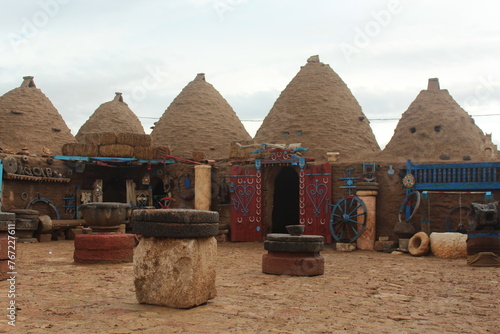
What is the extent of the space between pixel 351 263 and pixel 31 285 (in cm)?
600

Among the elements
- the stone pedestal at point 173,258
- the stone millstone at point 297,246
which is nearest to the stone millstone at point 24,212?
the stone millstone at point 297,246

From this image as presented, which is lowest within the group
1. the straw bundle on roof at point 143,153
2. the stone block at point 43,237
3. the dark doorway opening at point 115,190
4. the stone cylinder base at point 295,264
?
the stone block at point 43,237

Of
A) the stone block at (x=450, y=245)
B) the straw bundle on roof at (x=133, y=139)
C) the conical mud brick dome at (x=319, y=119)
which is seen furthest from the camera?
the conical mud brick dome at (x=319, y=119)

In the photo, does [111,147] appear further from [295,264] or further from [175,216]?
[175,216]

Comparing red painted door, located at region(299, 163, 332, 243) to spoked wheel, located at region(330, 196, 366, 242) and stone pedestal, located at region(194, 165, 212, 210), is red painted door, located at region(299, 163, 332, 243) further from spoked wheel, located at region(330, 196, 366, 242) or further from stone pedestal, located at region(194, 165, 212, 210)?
stone pedestal, located at region(194, 165, 212, 210)

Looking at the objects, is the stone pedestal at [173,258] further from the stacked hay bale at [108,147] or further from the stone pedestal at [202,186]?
the stacked hay bale at [108,147]

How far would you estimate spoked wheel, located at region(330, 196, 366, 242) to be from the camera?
13219 millimetres

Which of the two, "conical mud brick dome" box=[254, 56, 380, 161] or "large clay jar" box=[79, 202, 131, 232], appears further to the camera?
"conical mud brick dome" box=[254, 56, 380, 161]

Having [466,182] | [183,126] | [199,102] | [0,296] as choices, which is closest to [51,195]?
[183,126]

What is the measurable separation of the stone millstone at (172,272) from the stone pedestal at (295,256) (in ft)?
9.34

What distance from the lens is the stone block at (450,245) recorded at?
11227mm

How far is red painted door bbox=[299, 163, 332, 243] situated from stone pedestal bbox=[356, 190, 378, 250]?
1073 mm

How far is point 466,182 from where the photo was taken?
12.4m

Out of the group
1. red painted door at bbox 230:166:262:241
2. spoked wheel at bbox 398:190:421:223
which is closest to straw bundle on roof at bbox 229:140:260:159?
red painted door at bbox 230:166:262:241
